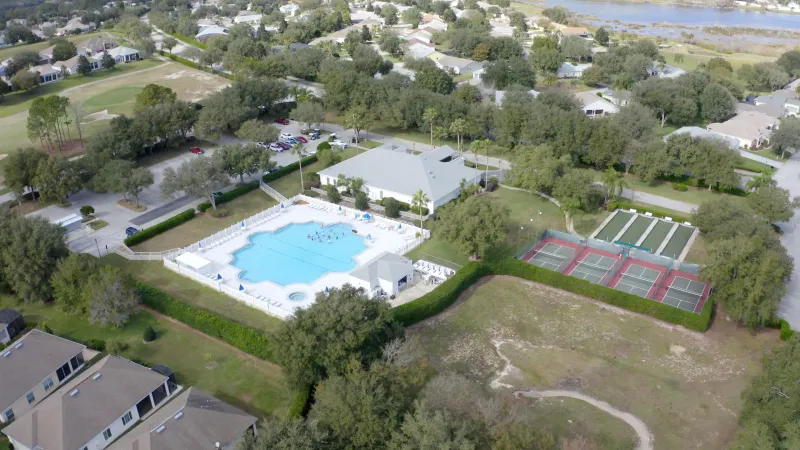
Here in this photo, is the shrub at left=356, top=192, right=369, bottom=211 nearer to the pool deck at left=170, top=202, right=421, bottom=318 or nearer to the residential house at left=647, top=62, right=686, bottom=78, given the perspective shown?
the pool deck at left=170, top=202, right=421, bottom=318

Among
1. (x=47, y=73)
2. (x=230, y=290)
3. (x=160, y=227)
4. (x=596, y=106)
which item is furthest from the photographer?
(x=47, y=73)

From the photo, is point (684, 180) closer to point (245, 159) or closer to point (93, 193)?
point (245, 159)

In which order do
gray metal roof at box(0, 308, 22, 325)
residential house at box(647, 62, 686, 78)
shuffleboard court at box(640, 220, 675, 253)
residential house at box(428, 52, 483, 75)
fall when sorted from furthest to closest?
residential house at box(428, 52, 483, 75)
residential house at box(647, 62, 686, 78)
shuffleboard court at box(640, 220, 675, 253)
gray metal roof at box(0, 308, 22, 325)

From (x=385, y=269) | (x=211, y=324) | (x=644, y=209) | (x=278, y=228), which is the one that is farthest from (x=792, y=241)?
(x=211, y=324)

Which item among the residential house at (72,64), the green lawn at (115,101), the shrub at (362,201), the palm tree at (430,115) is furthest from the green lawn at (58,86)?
the shrub at (362,201)

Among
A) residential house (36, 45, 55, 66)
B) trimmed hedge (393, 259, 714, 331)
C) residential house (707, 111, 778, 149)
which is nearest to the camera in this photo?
trimmed hedge (393, 259, 714, 331)

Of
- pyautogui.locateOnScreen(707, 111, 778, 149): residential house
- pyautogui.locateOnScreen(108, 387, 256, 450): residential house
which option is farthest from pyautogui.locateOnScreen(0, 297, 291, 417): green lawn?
pyautogui.locateOnScreen(707, 111, 778, 149): residential house

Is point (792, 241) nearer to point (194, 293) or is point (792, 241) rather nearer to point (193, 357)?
point (193, 357)

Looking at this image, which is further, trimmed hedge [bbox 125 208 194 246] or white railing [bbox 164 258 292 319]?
trimmed hedge [bbox 125 208 194 246]
